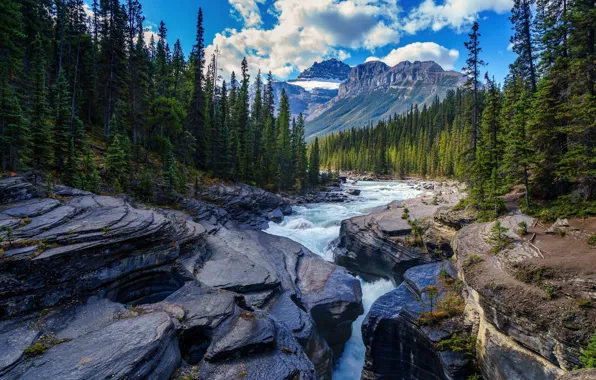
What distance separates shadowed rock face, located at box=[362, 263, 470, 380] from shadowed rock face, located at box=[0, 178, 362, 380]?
2.13 m

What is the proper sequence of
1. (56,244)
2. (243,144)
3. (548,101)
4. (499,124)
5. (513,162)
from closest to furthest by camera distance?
(56,244) < (548,101) < (513,162) < (499,124) < (243,144)

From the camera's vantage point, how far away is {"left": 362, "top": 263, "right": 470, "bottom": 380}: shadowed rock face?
954cm

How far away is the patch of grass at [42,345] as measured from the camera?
233 inches

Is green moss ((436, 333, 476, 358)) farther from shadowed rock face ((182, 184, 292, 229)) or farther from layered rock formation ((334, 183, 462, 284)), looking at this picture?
shadowed rock face ((182, 184, 292, 229))

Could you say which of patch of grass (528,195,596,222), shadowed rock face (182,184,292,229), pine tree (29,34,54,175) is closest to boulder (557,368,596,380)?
patch of grass (528,195,596,222)

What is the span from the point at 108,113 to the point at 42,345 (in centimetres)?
2709

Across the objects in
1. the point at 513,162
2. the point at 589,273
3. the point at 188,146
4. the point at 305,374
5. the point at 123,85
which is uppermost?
the point at 123,85

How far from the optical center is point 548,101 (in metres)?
13.9

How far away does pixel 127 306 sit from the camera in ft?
27.7

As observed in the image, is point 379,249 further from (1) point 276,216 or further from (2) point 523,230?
(1) point 276,216

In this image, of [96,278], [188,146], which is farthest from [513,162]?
[188,146]

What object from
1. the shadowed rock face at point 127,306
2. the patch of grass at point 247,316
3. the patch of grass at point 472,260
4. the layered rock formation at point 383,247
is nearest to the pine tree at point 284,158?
the layered rock formation at point 383,247

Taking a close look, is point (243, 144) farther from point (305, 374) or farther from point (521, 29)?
point (305, 374)

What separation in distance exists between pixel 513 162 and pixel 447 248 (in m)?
6.30
